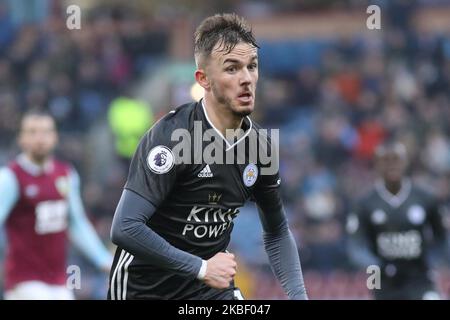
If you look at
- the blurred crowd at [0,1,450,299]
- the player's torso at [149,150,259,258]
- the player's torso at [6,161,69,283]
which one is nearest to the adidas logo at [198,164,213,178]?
the player's torso at [149,150,259,258]

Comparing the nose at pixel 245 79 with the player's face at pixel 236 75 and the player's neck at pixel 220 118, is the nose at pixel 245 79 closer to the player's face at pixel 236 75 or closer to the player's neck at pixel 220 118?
the player's face at pixel 236 75

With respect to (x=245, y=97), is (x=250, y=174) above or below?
below

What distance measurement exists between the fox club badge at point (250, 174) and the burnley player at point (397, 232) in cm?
340

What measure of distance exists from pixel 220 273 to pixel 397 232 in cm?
417

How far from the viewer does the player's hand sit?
501 cm

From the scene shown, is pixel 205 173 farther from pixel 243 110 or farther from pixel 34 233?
pixel 34 233

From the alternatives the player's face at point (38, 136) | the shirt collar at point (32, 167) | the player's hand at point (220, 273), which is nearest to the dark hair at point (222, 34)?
the player's hand at point (220, 273)

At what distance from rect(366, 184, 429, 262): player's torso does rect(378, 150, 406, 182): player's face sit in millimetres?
182

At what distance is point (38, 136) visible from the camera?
8.73 m

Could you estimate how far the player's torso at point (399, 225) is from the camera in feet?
28.7

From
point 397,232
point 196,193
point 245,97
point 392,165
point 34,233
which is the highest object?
point 245,97

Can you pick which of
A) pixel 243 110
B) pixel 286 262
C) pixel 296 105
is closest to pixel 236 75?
pixel 243 110

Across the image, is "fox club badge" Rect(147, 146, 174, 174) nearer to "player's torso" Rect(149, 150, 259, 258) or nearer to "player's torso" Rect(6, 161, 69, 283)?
"player's torso" Rect(149, 150, 259, 258)
